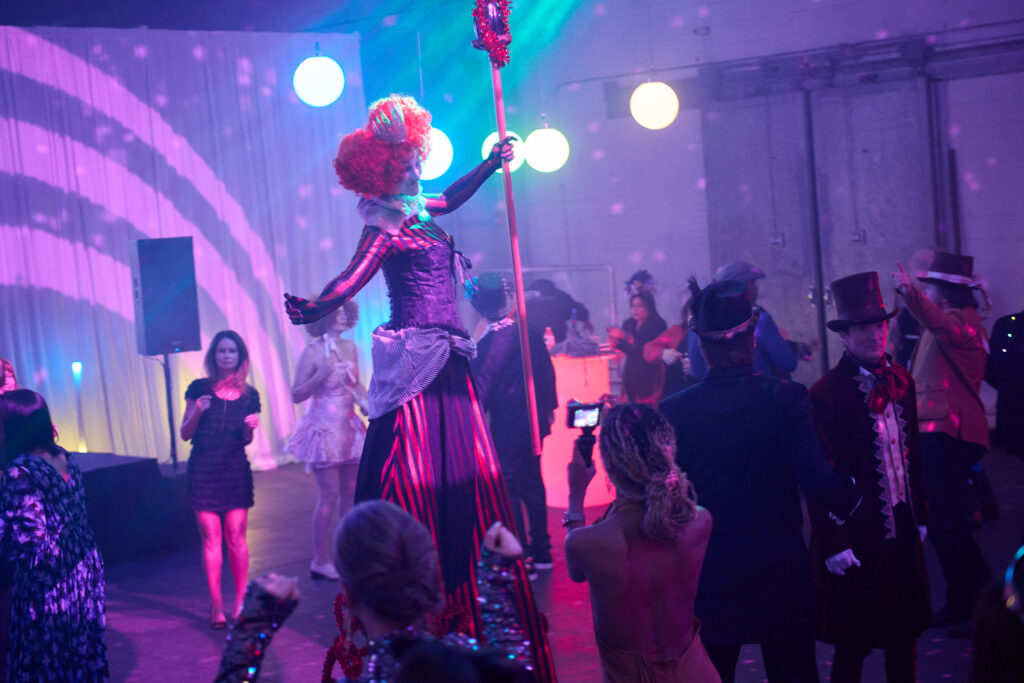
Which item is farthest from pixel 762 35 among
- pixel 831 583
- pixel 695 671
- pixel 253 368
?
pixel 695 671

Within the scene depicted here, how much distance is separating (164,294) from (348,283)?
15.9 ft

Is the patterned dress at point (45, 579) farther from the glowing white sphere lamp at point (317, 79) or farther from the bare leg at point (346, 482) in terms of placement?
the glowing white sphere lamp at point (317, 79)

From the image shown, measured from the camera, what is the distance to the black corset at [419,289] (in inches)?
130

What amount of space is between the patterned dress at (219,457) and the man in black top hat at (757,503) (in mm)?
2872

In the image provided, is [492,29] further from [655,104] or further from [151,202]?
[151,202]

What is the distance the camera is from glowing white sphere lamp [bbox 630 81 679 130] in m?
8.39

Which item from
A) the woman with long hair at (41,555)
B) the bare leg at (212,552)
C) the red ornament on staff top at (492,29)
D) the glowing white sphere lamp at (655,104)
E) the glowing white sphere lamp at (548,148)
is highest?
the glowing white sphere lamp at (655,104)

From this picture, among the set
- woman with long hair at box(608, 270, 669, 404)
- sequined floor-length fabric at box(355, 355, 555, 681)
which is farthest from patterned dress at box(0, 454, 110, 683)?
woman with long hair at box(608, 270, 669, 404)

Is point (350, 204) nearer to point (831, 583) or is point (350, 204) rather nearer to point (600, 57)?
point (600, 57)

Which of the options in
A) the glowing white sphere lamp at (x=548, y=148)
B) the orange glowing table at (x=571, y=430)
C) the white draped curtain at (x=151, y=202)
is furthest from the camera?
the glowing white sphere lamp at (x=548, y=148)

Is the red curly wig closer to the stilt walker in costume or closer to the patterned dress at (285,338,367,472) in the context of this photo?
the stilt walker in costume

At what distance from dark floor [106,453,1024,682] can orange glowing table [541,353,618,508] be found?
0.83 feet

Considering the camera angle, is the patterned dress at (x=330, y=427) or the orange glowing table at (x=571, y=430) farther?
the orange glowing table at (x=571, y=430)

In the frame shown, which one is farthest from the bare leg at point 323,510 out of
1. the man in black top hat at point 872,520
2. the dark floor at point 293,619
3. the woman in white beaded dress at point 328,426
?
the man in black top hat at point 872,520
